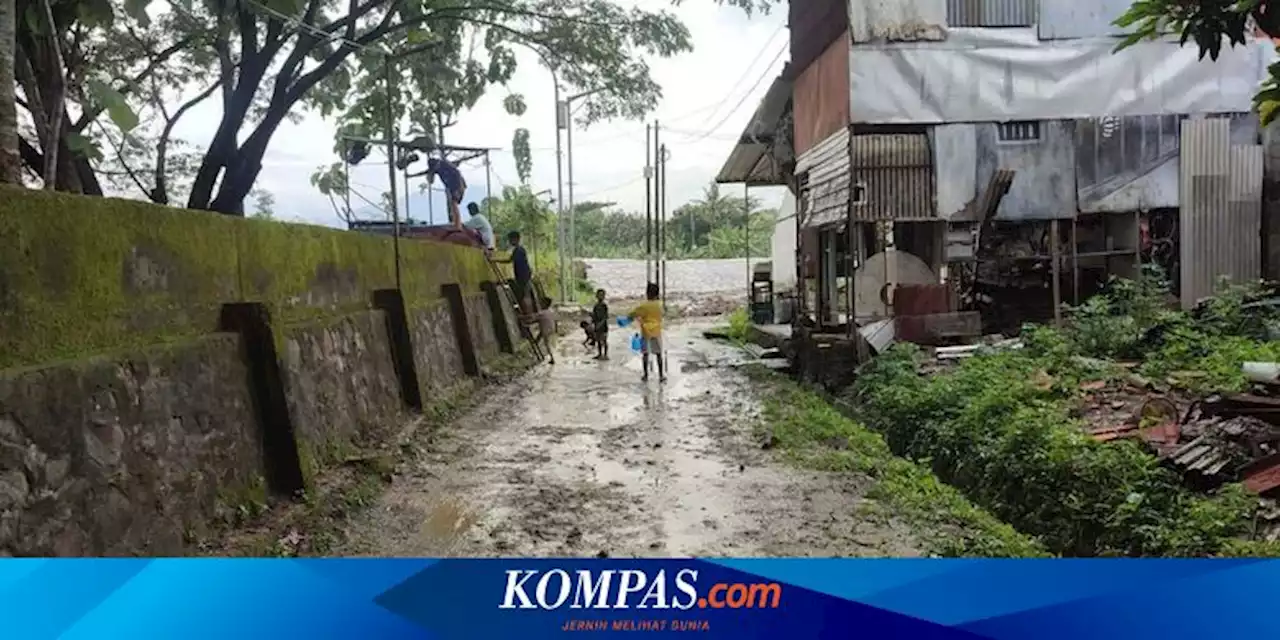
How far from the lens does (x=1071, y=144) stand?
40.6 feet

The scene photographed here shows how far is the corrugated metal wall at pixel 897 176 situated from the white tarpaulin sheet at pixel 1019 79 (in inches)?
15.2

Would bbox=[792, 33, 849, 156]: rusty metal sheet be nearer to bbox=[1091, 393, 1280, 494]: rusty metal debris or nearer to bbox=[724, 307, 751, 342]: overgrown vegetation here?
bbox=[724, 307, 751, 342]: overgrown vegetation

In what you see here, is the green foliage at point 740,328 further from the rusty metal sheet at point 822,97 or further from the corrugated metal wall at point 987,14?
the corrugated metal wall at point 987,14

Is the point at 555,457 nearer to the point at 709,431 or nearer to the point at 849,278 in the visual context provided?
the point at 709,431

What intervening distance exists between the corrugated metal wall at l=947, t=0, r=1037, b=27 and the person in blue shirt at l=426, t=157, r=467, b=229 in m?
8.52

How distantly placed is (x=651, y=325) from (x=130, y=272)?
31.9 feet

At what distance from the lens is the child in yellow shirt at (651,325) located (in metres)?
14.0

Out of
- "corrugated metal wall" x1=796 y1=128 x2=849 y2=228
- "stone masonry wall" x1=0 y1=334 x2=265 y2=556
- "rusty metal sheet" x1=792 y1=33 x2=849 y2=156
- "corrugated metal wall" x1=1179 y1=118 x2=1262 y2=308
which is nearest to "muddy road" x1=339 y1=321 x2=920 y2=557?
"stone masonry wall" x1=0 y1=334 x2=265 y2=556

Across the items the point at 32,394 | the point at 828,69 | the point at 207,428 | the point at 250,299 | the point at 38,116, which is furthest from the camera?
the point at 828,69

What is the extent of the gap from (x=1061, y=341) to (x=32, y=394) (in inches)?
363

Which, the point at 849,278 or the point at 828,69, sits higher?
the point at 828,69

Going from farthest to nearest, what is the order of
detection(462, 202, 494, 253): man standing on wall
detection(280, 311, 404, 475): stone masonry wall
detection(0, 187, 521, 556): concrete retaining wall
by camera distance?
detection(462, 202, 494, 253): man standing on wall < detection(280, 311, 404, 475): stone masonry wall < detection(0, 187, 521, 556): concrete retaining wall

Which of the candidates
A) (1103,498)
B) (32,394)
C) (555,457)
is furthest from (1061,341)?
(32,394)

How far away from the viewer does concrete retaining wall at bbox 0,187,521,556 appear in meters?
4.03
